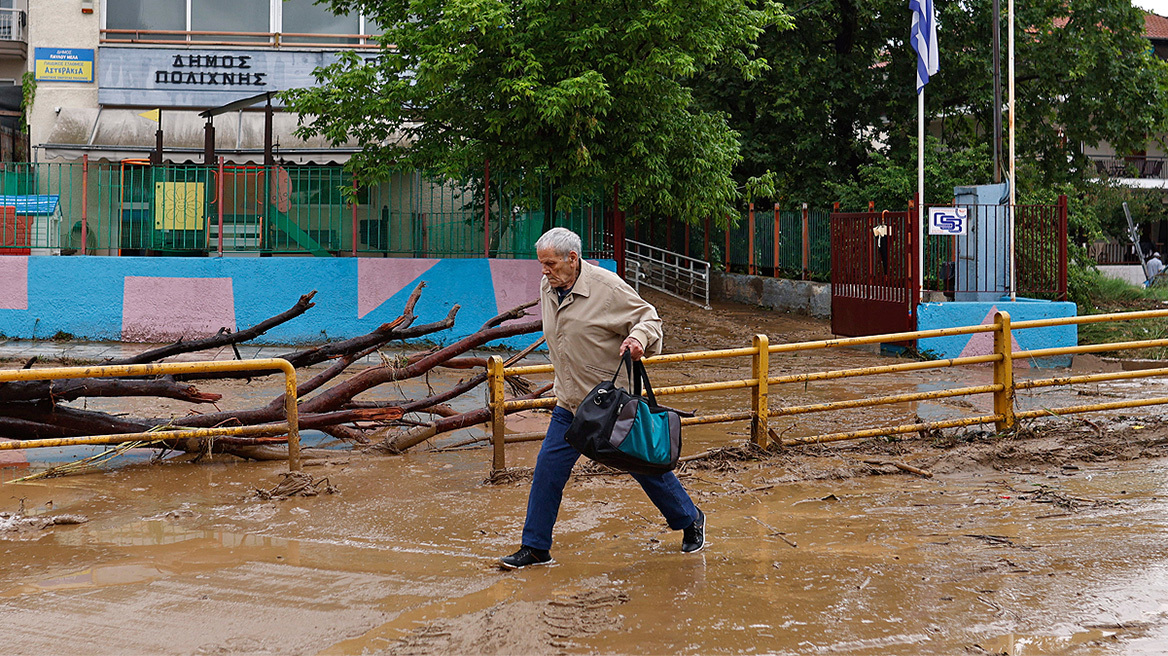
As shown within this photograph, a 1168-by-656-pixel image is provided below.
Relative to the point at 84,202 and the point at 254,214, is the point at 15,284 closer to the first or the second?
the point at 84,202

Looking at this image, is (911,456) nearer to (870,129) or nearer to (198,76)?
(870,129)

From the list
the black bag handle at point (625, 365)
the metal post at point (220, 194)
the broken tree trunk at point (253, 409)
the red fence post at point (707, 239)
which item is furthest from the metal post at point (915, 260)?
the black bag handle at point (625, 365)

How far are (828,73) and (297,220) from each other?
13.2 meters

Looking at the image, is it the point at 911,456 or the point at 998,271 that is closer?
the point at 911,456

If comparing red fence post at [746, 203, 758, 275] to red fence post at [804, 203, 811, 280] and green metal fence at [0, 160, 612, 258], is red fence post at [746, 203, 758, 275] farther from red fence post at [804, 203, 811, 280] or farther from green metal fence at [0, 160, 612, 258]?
green metal fence at [0, 160, 612, 258]

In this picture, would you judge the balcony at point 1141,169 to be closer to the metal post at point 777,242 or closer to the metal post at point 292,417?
the metal post at point 777,242

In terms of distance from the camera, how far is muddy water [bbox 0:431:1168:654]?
13.3 feet

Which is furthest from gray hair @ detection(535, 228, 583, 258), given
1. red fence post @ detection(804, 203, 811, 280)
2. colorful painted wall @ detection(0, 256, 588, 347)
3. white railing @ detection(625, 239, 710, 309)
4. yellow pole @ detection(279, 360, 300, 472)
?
white railing @ detection(625, 239, 710, 309)

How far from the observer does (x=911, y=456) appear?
24.6 ft

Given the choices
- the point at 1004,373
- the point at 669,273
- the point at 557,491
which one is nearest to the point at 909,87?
the point at 669,273

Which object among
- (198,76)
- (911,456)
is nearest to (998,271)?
(911,456)

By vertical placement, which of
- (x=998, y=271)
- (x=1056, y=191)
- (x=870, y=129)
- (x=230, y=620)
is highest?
(x=870, y=129)

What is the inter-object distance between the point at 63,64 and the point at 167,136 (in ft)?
11.3

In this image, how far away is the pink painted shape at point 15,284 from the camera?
14391 mm
